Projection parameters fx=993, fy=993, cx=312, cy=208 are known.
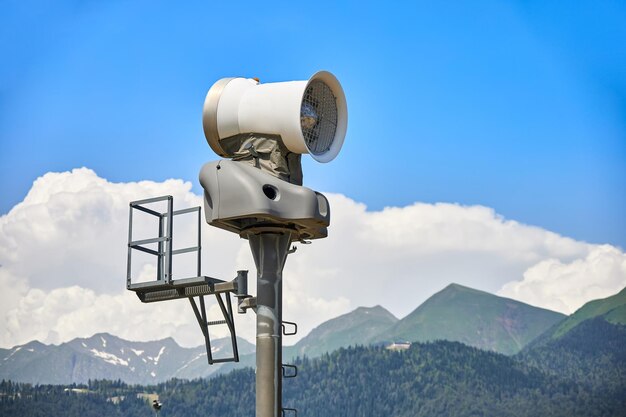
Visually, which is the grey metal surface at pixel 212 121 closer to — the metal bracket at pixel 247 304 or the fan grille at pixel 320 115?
the fan grille at pixel 320 115

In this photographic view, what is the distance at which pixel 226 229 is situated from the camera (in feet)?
58.0

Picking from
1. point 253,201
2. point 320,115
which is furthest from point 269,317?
point 320,115

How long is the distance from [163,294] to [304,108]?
423cm

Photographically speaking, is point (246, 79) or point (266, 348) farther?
point (246, 79)

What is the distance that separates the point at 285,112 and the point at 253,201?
72.6 inches

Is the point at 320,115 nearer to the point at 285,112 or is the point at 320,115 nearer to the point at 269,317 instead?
the point at 285,112

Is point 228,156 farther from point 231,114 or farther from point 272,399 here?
point 272,399

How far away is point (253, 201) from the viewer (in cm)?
1667

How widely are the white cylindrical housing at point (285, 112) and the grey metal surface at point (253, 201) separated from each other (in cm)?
86

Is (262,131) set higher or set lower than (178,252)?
higher

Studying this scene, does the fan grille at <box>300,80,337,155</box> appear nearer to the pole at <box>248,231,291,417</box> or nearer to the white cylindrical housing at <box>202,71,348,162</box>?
the white cylindrical housing at <box>202,71,348,162</box>

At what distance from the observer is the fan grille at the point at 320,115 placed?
18.0 meters

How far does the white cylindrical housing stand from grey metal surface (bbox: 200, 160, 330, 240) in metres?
0.86

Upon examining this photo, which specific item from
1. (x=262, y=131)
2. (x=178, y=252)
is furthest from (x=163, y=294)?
(x=262, y=131)
